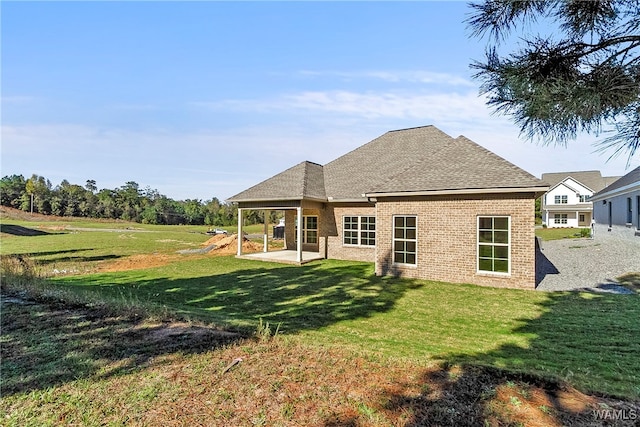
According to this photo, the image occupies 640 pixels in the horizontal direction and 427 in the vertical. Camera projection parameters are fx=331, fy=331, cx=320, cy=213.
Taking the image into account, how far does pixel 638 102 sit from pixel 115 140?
104 ft

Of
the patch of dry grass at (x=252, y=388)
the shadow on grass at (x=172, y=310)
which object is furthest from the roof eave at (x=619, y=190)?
the patch of dry grass at (x=252, y=388)

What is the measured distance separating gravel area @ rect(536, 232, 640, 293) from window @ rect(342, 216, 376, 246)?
6.77 meters

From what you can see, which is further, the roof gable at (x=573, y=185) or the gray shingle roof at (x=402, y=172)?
the roof gable at (x=573, y=185)

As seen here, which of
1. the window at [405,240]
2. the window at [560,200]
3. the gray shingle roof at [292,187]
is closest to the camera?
the window at [405,240]

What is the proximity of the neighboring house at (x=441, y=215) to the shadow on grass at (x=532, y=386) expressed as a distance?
4.89 metres

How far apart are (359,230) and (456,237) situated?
229 inches

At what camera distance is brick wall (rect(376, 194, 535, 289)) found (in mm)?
9938

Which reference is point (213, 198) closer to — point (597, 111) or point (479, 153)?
point (479, 153)

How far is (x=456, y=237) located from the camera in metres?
10.9

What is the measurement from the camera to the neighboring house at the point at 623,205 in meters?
18.3

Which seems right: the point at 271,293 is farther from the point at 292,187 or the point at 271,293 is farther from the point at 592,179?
the point at 592,179

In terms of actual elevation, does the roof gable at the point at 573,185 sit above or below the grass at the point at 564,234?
above

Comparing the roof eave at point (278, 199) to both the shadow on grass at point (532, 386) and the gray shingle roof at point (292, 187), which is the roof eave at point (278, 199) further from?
the shadow on grass at point (532, 386)

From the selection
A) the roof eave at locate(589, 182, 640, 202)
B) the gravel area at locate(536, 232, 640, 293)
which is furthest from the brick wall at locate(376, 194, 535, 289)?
the roof eave at locate(589, 182, 640, 202)
